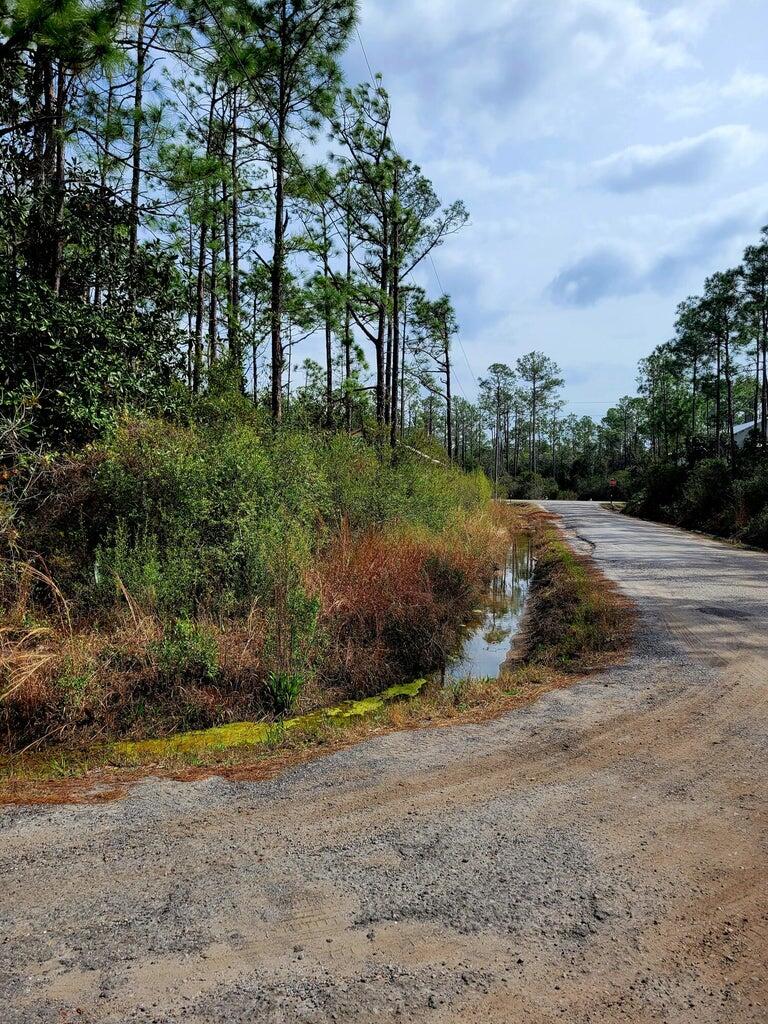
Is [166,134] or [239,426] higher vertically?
[166,134]

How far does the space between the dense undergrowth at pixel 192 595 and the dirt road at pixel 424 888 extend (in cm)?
215

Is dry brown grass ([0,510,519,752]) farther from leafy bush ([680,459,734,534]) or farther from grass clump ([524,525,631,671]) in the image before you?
leafy bush ([680,459,734,534])

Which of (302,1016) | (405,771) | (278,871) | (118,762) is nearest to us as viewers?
(302,1016)

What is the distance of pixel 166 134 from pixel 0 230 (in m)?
4.21

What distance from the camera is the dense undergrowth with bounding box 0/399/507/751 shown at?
5.92 meters

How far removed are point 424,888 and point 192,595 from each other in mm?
5405

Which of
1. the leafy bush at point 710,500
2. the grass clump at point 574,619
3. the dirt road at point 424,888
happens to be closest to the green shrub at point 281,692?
the dirt road at point 424,888

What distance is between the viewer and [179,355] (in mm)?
12789

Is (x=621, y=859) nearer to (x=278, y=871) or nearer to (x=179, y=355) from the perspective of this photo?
(x=278, y=871)

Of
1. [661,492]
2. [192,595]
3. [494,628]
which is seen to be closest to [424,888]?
[192,595]

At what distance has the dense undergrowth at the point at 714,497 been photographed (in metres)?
19.8

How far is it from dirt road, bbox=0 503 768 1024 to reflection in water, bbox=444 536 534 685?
11.4 feet

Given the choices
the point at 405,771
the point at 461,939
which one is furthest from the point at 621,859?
the point at 405,771

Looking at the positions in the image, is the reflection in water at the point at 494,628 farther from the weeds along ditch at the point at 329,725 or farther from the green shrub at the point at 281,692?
the green shrub at the point at 281,692
